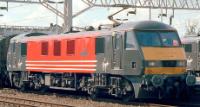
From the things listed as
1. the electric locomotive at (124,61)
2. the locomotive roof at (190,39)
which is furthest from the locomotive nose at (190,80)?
the locomotive roof at (190,39)

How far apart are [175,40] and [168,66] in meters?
1.49

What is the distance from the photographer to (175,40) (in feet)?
77.4

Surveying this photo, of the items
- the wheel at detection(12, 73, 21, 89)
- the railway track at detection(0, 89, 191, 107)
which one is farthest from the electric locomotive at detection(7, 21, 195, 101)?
the wheel at detection(12, 73, 21, 89)

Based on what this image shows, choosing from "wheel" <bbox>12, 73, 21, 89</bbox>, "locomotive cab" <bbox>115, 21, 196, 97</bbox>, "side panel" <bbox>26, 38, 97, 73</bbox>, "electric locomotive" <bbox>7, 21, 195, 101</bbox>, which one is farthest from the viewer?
"wheel" <bbox>12, 73, 21, 89</bbox>

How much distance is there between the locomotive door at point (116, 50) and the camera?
23.2 metres

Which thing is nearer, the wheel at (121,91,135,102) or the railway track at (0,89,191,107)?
the railway track at (0,89,191,107)

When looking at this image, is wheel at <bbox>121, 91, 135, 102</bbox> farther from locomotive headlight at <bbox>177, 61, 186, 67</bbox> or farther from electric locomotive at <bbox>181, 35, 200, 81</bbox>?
electric locomotive at <bbox>181, 35, 200, 81</bbox>

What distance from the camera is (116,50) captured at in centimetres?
2344

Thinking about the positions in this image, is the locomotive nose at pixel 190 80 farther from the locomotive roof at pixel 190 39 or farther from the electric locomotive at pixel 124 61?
the locomotive roof at pixel 190 39

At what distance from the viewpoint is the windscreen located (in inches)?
898

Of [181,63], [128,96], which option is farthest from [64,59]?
[181,63]

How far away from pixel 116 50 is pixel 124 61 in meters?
0.78

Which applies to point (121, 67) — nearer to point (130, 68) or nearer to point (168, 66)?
point (130, 68)

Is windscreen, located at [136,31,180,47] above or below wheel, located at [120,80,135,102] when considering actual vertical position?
above
